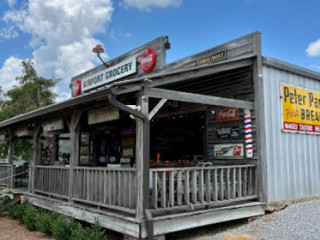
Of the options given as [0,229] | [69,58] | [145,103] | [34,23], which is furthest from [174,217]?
[69,58]

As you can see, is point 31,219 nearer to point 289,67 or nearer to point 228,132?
point 228,132

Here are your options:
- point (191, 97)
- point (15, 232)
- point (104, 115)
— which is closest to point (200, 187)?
point (191, 97)

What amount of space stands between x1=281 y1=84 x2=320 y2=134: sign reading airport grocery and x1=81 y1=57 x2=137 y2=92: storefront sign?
5.41 metres

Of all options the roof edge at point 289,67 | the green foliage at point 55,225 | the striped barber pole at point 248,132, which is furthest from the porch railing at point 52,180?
the roof edge at point 289,67

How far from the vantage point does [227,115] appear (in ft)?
26.3

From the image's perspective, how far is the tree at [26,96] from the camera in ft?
68.9

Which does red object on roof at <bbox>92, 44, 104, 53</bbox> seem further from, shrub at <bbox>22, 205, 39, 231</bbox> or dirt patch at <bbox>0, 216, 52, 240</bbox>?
dirt patch at <bbox>0, 216, 52, 240</bbox>

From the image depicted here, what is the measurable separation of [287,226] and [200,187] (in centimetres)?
201

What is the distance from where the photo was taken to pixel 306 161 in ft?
27.2

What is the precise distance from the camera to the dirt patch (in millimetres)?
7094

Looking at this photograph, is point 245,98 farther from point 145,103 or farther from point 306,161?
point 145,103

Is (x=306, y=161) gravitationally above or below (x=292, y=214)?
above

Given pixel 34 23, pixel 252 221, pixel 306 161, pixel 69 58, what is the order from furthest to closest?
pixel 69 58 → pixel 34 23 → pixel 306 161 → pixel 252 221

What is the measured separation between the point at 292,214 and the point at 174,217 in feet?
10.1
